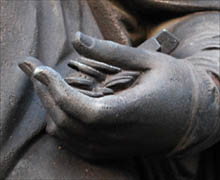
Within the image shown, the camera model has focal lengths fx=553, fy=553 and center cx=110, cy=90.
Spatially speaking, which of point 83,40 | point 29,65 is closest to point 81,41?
point 83,40

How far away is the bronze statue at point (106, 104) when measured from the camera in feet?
2.89

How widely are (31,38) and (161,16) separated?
0.40 m

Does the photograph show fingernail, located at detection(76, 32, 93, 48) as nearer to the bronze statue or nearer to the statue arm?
the bronze statue

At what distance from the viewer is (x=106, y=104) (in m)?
0.85

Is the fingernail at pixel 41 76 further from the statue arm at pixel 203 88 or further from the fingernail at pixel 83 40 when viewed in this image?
the statue arm at pixel 203 88

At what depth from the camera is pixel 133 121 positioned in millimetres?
896

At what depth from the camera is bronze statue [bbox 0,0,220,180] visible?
880 millimetres

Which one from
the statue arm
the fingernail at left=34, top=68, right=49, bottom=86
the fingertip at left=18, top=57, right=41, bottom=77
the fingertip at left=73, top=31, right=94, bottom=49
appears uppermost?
the fingertip at left=73, top=31, right=94, bottom=49

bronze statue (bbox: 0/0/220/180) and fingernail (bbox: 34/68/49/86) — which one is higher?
fingernail (bbox: 34/68/49/86)

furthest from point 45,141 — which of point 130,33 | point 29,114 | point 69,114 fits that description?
point 130,33

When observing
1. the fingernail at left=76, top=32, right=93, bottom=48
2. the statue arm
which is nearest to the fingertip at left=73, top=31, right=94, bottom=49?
the fingernail at left=76, top=32, right=93, bottom=48

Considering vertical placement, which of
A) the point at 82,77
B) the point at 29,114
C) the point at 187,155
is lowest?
the point at 187,155

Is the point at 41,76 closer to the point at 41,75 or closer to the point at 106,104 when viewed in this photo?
the point at 41,75

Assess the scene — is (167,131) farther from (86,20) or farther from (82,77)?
(86,20)
